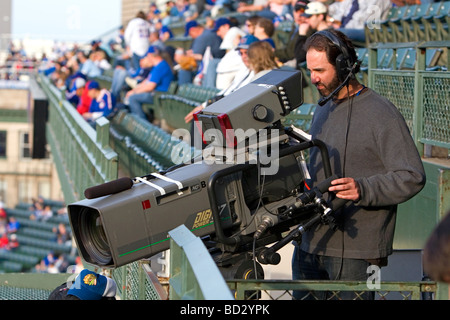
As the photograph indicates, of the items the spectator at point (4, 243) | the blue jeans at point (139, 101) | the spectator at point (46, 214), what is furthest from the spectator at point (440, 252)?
the spectator at point (46, 214)

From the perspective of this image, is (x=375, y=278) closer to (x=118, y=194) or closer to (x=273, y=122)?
(x=273, y=122)

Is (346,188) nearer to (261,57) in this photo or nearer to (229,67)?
(261,57)

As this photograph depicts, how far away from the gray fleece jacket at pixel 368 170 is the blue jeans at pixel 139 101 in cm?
880

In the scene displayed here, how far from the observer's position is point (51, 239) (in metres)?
29.9

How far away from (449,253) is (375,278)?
1.94 metres

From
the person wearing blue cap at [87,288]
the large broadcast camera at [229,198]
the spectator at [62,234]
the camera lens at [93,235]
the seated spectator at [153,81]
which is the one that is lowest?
the spectator at [62,234]

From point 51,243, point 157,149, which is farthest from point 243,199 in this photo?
point 51,243

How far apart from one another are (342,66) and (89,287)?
1406 millimetres

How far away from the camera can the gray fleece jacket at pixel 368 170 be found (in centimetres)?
311

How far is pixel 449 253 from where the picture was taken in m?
1.36

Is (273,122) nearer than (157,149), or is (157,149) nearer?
(273,122)

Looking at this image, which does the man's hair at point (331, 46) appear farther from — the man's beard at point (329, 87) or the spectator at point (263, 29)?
the spectator at point (263, 29)

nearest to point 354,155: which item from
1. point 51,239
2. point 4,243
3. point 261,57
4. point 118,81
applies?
point 261,57

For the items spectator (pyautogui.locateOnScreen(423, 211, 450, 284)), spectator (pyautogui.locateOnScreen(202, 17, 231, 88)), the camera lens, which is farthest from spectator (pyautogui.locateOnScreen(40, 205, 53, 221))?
spectator (pyautogui.locateOnScreen(423, 211, 450, 284))
